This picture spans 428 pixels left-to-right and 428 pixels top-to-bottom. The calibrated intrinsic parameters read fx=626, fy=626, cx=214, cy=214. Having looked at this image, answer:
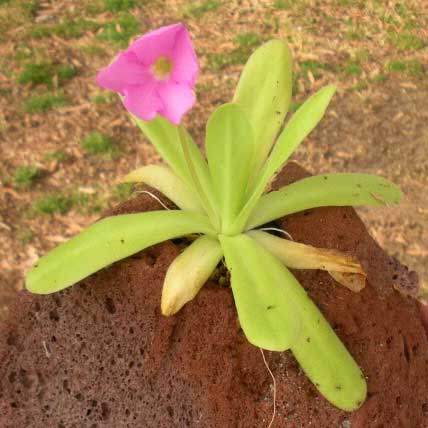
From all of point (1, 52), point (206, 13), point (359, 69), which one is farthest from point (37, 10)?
point (359, 69)

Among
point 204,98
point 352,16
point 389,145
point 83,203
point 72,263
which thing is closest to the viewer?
point 72,263

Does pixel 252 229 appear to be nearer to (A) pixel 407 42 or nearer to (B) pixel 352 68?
(B) pixel 352 68

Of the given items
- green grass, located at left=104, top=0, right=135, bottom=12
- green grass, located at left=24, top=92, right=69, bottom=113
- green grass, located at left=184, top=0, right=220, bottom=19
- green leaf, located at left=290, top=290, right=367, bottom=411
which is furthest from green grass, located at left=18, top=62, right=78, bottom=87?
green leaf, located at left=290, top=290, right=367, bottom=411

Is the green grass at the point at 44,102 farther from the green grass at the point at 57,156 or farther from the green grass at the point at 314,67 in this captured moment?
the green grass at the point at 314,67

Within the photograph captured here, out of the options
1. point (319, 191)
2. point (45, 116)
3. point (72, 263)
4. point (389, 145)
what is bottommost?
point (389, 145)

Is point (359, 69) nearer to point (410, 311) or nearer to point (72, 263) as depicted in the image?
point (410, 311)

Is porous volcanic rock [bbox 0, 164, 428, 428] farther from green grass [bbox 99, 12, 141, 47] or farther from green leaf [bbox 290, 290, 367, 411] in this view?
green grass [bbox 99, 12, 141, 47]
